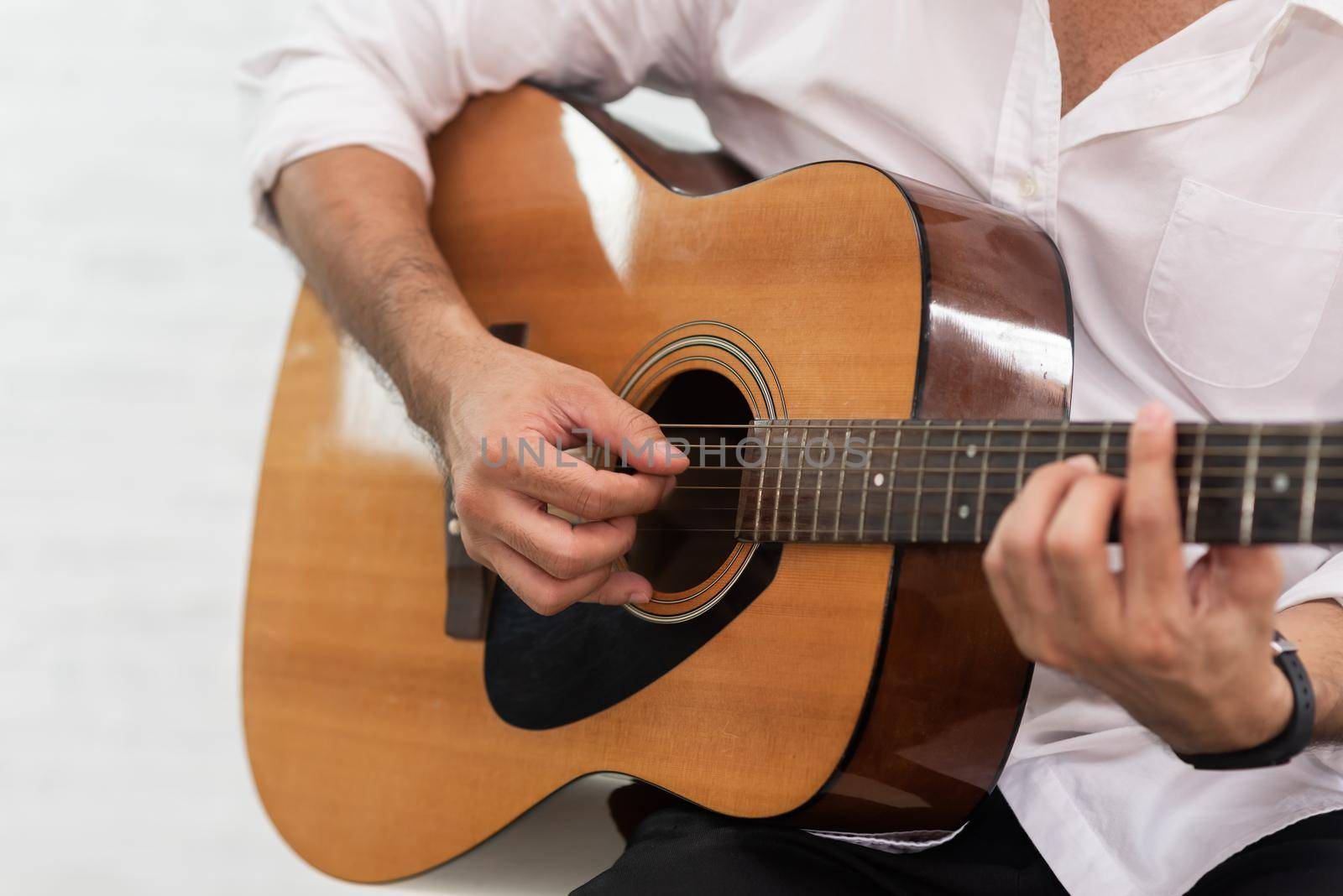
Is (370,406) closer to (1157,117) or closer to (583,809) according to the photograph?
(583,809)

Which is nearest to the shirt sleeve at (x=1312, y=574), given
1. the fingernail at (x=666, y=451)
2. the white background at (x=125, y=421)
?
the fingernail at (x=666, y=451)

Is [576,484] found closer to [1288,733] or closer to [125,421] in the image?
[1288,733]

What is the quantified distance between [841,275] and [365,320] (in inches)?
21.7

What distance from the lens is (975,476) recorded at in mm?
667

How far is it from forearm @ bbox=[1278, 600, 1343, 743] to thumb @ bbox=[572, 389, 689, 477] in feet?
1.48

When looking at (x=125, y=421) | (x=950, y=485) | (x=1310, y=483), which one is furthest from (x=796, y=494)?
(x=125, y=421)

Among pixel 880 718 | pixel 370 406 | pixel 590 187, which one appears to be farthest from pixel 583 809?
pixel 590 187

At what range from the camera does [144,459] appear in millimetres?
2025

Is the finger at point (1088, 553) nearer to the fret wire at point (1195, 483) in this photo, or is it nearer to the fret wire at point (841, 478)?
the fret wire at point (1195, 483)

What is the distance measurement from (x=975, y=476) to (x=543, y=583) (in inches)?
14.3

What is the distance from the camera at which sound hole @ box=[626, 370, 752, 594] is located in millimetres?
872

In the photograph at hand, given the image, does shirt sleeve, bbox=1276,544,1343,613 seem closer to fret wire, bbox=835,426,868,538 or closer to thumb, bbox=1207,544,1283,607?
thumb, bbox=1207,544,1283,607

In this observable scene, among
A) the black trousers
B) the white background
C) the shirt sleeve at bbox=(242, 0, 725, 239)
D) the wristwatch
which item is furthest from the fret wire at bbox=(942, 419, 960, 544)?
the white background

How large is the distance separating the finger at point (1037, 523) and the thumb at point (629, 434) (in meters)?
0.30
